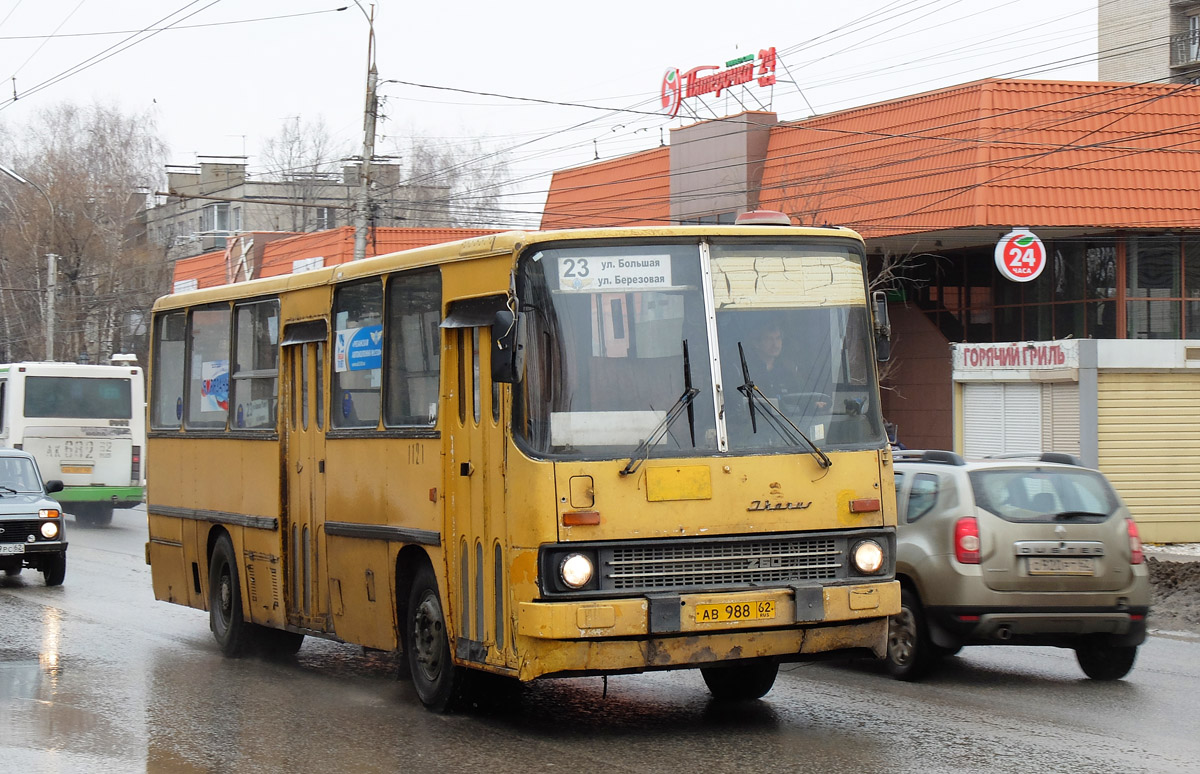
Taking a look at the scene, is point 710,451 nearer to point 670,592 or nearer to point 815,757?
point 670,592

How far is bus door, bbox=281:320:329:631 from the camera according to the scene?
35.2 ft

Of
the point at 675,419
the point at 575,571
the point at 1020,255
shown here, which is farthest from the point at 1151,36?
the point at 575,571

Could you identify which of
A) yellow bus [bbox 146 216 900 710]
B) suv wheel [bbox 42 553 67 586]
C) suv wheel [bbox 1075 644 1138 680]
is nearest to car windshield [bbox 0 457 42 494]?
suv wheel [bbox 42 553 67 586]

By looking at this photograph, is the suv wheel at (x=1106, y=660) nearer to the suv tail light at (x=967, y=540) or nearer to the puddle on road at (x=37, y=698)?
the suv tail light at (x=967, y=540)

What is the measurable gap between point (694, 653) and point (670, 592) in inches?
14.0

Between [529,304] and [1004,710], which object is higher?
[529,304]

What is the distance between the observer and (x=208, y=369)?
42.8 ft

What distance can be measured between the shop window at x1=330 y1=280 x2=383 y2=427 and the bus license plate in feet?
9.74

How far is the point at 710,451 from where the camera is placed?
7977 millimetres

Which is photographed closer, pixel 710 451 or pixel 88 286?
pixel 710 451

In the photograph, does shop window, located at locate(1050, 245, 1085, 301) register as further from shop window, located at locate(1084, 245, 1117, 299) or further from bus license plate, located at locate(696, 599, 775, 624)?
bus license plate, located at locate(696, 599, 775, 624)

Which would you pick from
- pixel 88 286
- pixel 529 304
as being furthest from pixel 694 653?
pixel 88 286

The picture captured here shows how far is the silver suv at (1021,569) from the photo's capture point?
1017 centimetres

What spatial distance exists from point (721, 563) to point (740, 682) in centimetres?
190
